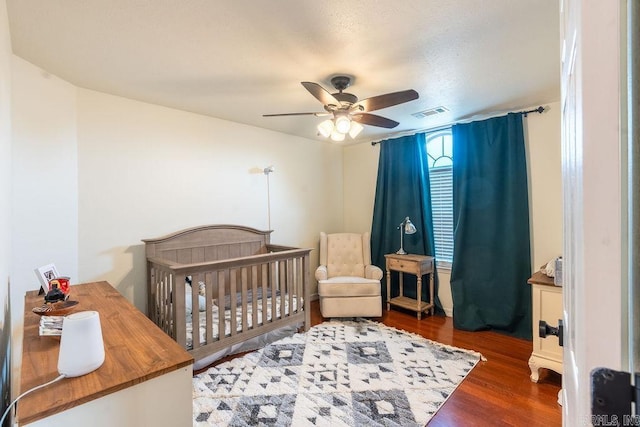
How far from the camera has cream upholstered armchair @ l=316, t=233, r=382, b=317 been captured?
3375 mm

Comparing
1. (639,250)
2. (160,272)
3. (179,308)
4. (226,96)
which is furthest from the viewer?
(226,96)

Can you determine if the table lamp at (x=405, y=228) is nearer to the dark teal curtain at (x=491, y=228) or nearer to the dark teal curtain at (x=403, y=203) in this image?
the dark teal curtain at (x=403, y=203)

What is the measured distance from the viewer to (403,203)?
3.96 metres

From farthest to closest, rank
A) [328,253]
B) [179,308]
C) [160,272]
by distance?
1. [328,253]
2. [160,272]
3. [179,308]

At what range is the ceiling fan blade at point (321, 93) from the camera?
6.25 ft

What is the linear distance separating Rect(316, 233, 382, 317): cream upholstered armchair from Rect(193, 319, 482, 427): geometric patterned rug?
0.40 metres

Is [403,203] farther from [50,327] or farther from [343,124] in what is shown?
[50,327]

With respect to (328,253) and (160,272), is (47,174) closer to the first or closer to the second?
(160,272)

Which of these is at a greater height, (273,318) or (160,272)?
(160,272)

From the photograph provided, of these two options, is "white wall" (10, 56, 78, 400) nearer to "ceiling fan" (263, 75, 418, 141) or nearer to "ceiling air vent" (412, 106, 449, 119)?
"ceiling fan" (263, 75, 418, 141)

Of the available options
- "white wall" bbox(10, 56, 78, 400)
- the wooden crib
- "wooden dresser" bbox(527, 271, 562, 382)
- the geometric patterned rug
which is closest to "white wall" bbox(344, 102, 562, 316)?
"wooden dresser" bbox(527, 271, 562, 382)

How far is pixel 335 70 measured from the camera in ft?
7.13

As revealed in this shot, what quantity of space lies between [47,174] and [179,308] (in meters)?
1.40

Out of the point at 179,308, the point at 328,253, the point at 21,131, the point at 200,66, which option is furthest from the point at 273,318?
the point at 21,131
